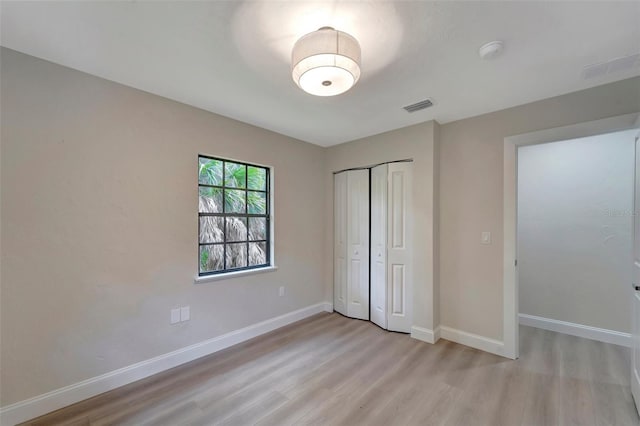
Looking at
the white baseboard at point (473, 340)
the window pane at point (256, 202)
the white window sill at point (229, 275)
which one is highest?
the window pane at point (256, 202)

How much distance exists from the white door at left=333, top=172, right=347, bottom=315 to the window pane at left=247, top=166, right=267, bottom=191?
3.83ft

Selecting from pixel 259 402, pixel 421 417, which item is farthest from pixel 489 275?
pixel 259 402

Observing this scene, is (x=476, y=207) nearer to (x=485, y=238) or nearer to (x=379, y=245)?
(x=485, y=238)

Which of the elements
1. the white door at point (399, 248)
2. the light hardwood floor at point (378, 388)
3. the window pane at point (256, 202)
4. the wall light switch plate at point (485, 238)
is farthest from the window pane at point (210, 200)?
the wall light switch plate at point (485, 238)

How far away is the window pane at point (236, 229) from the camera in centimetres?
303

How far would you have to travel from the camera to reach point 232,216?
120 inches

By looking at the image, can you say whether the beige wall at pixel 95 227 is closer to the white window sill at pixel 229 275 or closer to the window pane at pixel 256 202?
the white window sill at pixel 229 275

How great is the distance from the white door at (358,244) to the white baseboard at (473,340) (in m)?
1.02

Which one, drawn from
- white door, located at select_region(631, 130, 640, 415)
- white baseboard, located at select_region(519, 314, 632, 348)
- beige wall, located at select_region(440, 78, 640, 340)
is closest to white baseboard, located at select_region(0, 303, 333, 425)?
beige wall, located at select_region(440, 78, 640, 340)

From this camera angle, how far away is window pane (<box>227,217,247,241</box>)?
3033mm

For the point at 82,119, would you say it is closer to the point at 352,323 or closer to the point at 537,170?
the point at 352,323

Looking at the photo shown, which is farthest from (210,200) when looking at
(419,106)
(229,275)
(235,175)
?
(419,106)

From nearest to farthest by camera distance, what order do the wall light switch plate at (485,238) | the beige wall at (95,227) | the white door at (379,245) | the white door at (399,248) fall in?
the beige wall at (95,227)
the wall light switch plate at (485,238)
the white door at (399,248)
the white door at (379,245)

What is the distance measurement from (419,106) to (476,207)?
1.26 m
